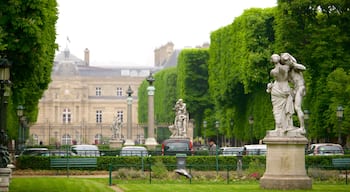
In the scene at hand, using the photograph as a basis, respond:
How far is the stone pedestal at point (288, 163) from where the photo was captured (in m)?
23.7

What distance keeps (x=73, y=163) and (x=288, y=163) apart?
16.0 meters

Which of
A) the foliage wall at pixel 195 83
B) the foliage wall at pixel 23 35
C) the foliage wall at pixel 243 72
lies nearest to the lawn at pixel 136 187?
the foliage wall at pixel 23 35

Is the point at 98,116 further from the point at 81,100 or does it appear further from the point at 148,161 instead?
the point at 148,161

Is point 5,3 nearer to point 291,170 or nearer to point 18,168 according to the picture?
point 291,170

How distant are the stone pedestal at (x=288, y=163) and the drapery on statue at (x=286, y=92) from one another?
332mm

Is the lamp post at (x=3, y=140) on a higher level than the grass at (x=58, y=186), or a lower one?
higher

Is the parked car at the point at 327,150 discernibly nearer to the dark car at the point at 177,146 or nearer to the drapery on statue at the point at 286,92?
the dark car at the point at 177,146

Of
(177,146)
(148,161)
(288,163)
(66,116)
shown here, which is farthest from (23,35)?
(66,116)

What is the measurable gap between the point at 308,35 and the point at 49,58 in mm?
13276

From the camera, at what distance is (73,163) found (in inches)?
1495

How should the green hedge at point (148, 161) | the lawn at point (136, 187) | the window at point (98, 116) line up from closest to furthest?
1. the lawn at point (136, 187)
2. the green hedge at point (148, 161)
3. the window at point (98, 116)

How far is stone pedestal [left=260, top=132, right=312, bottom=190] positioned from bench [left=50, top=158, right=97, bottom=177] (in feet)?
50.8

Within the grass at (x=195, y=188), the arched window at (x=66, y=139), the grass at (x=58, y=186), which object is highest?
the arched window at (x=66, y=139)

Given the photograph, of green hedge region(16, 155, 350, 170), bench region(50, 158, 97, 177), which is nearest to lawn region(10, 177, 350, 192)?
bench region(50, 158, 97, 177)
